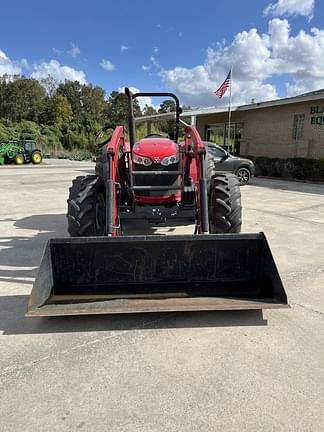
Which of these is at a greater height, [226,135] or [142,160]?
[226,135]

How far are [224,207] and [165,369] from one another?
7.49 ft

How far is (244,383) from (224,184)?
2.68 meters

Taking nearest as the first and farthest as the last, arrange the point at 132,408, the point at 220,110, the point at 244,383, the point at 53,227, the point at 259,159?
1. the point at 132,408
2. the point at 244,383
3. the point at 53,227
4. the point at 259,159
5. the point at 220,110

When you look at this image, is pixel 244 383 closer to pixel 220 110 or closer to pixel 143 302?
pixel 143 302

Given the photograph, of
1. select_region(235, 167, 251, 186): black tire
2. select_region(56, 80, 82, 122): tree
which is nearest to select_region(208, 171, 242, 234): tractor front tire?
select_region(235, 167, 251, 186): black tire

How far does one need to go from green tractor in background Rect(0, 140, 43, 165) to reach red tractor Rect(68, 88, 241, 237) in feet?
78.0

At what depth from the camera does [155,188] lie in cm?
419

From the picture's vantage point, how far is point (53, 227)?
645cm

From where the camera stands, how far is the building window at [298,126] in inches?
663

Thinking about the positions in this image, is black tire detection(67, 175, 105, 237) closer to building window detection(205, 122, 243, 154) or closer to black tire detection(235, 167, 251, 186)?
black tire detection(235, 167, 251, 186)

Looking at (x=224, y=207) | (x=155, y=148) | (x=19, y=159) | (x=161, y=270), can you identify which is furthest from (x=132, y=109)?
(x=19, y=159)

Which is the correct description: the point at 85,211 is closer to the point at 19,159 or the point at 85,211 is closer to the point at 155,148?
the point at 155,148

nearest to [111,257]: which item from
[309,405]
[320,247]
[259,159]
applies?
[309,405]

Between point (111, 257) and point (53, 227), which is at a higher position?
point (111, 257)
